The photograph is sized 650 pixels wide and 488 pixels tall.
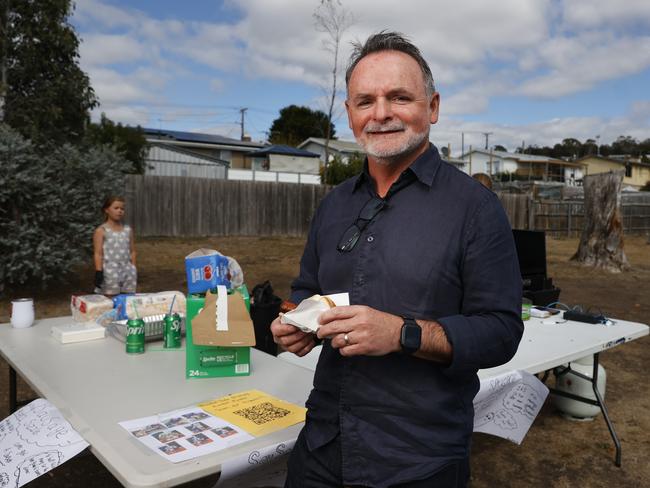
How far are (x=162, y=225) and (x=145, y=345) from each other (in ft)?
45.0

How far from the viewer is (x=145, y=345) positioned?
2.81 m

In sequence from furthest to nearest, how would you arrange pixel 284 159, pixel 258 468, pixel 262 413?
pixel 284 159 → pixel 262 413 → pixel 258 468

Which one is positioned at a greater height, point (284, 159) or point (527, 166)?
point (527, 166)

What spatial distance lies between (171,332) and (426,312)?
71.8 inches

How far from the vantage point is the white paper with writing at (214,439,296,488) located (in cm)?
161

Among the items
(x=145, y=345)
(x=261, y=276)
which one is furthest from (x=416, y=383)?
(x=261, y=276)

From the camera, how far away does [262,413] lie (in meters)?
1.95

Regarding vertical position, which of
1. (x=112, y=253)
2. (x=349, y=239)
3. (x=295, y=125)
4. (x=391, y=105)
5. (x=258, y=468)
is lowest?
(x=258, y=468)

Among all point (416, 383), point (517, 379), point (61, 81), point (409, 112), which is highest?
point (61, 81)

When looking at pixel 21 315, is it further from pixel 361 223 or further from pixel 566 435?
pixel 566 435

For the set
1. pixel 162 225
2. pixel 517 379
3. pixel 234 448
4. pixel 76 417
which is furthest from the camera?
pixel 162 225

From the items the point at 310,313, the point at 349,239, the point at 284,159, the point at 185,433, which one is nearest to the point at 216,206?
the point at 185,433

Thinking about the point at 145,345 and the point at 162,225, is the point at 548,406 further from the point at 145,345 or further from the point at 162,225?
the point at 162,225

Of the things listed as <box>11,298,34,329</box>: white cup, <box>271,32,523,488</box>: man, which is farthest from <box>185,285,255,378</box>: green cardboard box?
<box>11,298,34,329</box>: white cup
